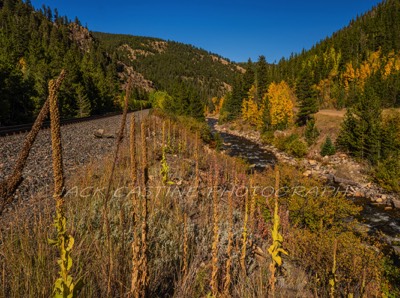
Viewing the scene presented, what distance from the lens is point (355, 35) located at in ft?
286

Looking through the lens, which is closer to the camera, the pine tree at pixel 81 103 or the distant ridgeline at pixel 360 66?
the pine tree at pixel 81 103

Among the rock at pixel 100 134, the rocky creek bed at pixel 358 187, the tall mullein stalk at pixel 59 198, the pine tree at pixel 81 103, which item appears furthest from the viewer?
the pine tree at pixel 81 103

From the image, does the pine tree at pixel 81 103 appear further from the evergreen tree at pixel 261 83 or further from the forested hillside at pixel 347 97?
the evergreen tree at pixel 261 83

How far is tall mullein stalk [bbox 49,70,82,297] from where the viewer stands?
95 centimetres

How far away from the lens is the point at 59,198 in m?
1.07

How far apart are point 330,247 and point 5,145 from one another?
540 inches

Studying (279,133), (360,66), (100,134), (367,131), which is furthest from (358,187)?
(360,66)

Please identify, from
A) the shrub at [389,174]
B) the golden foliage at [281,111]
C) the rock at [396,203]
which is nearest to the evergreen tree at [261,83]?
the golden foliage at [281,111]

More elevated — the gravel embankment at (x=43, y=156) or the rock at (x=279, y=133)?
the gravel embankment at (x=43, y=156)

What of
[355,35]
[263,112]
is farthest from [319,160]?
[355,35]

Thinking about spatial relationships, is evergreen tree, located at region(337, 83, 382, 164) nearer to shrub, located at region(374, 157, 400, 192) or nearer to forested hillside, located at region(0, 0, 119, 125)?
shrub, located at region(374, 157, 400, 192)

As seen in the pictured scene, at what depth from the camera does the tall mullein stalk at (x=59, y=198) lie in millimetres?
946

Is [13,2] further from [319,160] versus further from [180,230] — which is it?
[180,230]

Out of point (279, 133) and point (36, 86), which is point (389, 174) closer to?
point (279, 133)
